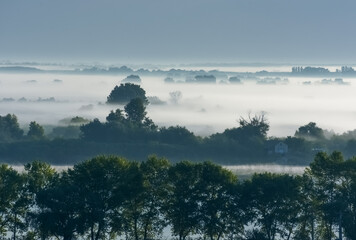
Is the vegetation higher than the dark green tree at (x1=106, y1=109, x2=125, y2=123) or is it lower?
lower

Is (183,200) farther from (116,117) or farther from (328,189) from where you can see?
(116,117)

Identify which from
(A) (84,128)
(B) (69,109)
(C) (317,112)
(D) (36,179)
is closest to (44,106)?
(B) (69,109)

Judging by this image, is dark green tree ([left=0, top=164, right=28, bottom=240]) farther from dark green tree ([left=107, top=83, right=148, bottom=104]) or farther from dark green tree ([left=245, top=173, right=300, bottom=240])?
dark green tree ([left=107, top=83, right=148, bottom=104])

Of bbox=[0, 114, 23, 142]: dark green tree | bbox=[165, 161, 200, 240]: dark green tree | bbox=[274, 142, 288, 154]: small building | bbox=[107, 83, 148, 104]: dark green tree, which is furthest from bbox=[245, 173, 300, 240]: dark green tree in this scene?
bbox=[107, 83, 148, 104]: dark green tree

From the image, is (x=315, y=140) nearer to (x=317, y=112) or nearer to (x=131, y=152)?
(x=131, y=152)

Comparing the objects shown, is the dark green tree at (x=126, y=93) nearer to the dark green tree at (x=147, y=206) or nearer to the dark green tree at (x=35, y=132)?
the dark green tree at (x=35, y=132)

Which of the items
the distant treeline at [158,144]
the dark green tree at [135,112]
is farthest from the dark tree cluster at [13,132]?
the dark green tree at [135,112]

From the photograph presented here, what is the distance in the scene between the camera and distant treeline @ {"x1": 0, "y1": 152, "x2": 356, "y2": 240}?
183 ft

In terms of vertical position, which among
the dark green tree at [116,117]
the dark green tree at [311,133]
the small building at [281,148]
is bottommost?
the small building at [281,148]

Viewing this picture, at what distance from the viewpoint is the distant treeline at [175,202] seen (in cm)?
5584

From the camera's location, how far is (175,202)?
57.4 m

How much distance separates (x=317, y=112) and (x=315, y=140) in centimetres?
8972

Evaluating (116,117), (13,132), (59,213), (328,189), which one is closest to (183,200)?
(59,213)

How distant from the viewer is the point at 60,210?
182ft
